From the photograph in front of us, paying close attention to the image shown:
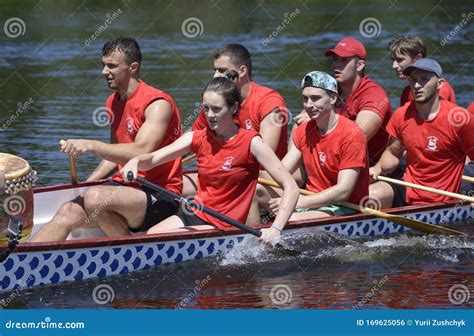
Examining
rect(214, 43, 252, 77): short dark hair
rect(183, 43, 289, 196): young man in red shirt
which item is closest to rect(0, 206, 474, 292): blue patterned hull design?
rect(183, 43, 289, 196): young man in red shirt

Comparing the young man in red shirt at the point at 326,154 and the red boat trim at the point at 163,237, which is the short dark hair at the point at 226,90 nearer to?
the young man in red shirt at the point at 326,154

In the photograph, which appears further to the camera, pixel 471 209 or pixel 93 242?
pixel 471 209

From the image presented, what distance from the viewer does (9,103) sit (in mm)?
17625

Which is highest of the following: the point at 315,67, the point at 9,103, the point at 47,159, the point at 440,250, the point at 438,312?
the point at 315,67

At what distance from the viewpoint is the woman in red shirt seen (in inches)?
339

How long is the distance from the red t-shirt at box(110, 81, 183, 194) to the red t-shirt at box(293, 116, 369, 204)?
1.12 m

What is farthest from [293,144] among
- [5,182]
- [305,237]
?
[5,182]

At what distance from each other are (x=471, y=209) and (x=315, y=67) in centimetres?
981

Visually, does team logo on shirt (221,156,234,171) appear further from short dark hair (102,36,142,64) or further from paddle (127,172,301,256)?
short dark hair (102,36,142,64)

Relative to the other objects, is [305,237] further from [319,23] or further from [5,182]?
[319,23]

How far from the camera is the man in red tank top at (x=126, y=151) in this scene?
886cm

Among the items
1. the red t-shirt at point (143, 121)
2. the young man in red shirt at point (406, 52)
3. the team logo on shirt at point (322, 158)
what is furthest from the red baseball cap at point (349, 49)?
the red t-shirt at point (143, 121)

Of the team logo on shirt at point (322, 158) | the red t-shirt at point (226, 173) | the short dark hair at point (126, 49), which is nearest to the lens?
the red t-shirt at point (226, 173)

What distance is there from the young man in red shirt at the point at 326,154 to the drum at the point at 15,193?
2018mm
